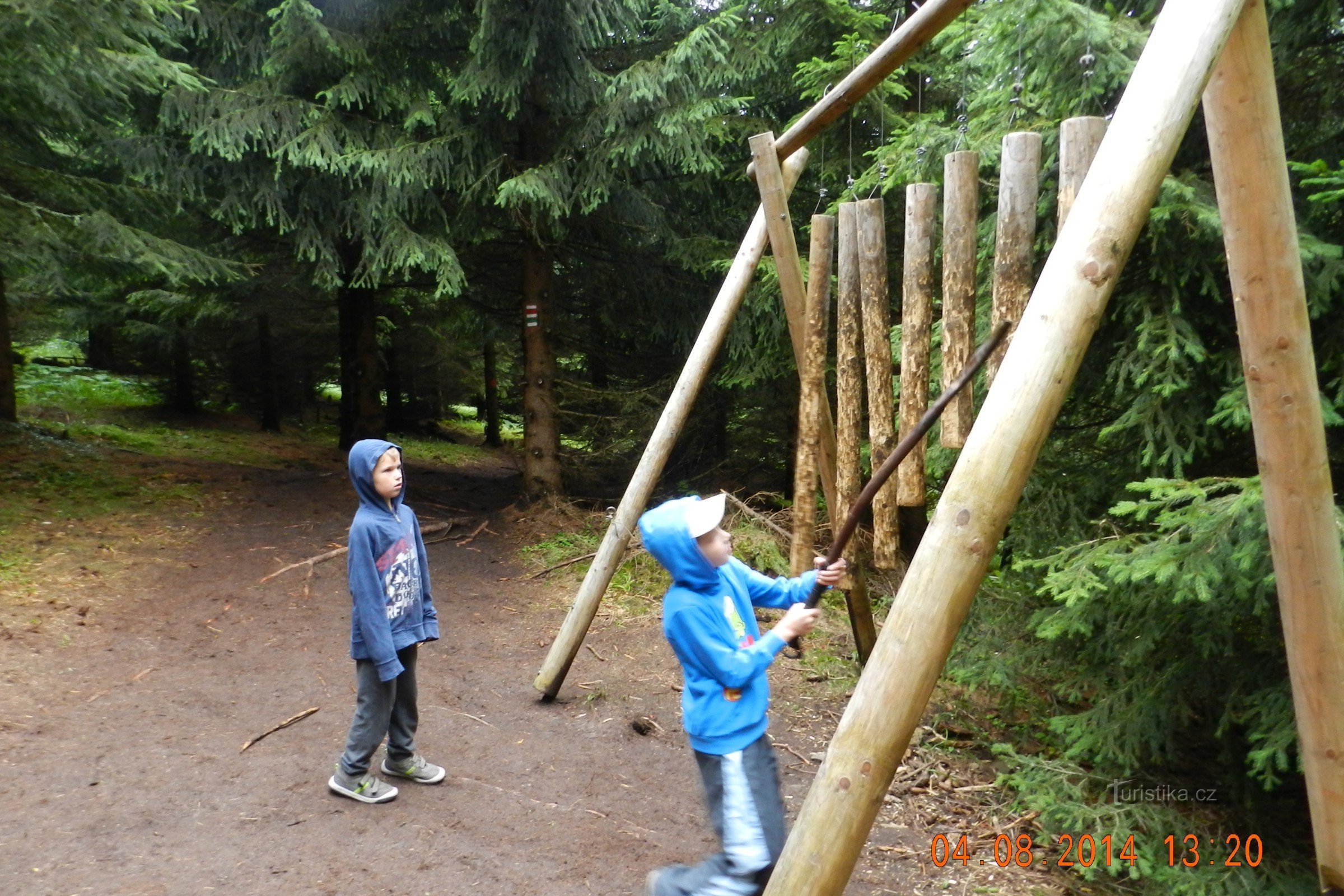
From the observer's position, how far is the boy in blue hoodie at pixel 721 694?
306cm

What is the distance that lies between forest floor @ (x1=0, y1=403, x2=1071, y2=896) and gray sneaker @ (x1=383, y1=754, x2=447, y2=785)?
68mm

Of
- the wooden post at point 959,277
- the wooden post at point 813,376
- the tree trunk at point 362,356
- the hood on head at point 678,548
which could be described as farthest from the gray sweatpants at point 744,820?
the tree trunk at point 362,356

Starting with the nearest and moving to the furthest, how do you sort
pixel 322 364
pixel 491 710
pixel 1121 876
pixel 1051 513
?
1. pixel 1121 876
2. pixel 1051 513
3. pixel 491 710
4. pixel 322 364

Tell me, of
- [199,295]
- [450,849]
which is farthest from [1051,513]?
[199,295]

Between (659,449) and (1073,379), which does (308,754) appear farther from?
(1073,379)

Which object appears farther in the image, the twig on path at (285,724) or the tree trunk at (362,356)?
the tree trunk at (362,356)

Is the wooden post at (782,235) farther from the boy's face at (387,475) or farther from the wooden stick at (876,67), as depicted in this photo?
the boy's face at (387,475)

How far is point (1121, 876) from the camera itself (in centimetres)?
456

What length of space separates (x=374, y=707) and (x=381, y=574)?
69 cm

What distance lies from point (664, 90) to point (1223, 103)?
Answer: 689cm

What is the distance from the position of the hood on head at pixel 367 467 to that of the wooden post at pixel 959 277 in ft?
8.89

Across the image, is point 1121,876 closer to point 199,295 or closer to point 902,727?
point 902,727
